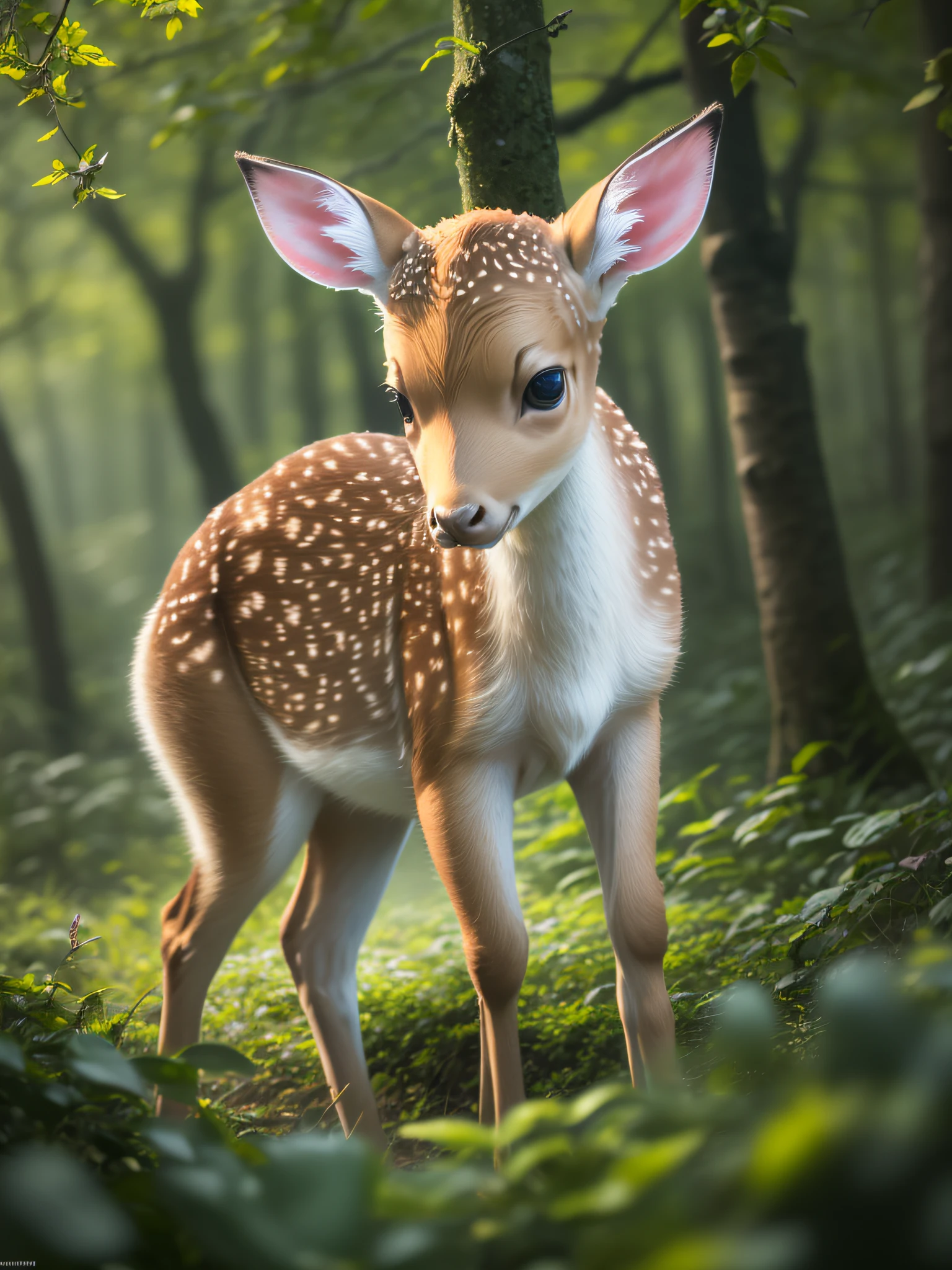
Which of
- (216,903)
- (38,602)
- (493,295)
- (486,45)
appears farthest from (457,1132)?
(38,602)

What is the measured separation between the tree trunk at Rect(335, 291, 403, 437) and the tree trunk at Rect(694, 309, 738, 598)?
323 centimetres

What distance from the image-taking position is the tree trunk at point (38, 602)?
27.0ft

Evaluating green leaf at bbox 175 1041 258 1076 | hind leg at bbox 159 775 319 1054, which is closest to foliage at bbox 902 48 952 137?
hind leg at bbox 159 775 319 1054

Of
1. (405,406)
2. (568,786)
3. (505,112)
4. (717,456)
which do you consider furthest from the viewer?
(717,456)

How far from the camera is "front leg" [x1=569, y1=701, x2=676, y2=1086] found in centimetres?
242

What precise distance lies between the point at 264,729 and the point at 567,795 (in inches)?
79.5

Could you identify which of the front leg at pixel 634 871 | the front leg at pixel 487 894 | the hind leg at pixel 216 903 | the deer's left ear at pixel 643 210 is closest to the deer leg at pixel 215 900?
the hind leg at pixel 216 903

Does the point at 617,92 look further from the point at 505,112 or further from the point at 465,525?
the point at 465,525

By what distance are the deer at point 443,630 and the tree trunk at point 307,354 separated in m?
9.50

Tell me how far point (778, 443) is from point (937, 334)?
6.31ft

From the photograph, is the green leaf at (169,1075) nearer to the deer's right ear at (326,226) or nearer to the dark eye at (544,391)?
the dark eye at (544,391)

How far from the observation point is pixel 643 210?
2.38 metres

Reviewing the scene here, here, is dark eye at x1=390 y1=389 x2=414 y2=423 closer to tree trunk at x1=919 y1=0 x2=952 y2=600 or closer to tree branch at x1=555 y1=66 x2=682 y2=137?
tree branch at x1=555 y1=66 x2=682 y2=137

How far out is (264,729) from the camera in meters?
2.98
